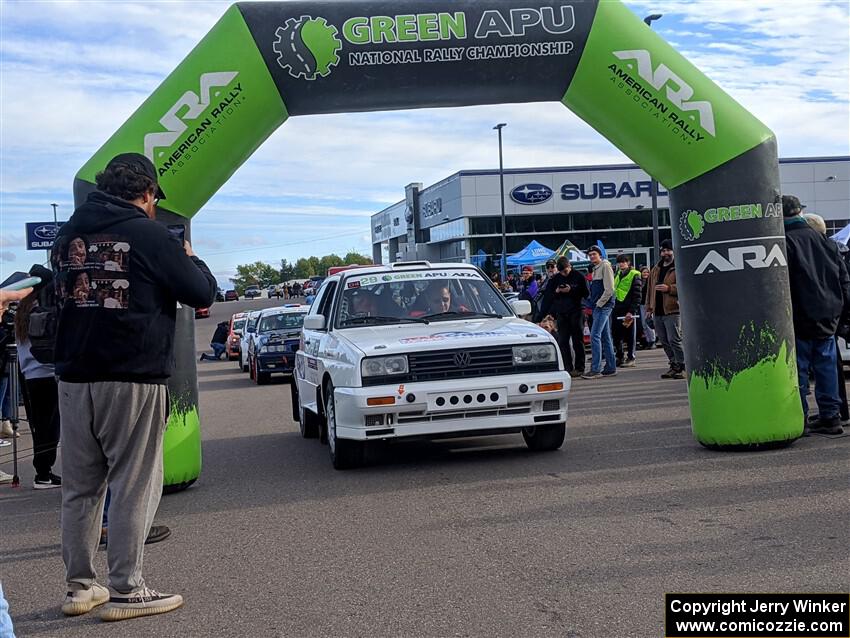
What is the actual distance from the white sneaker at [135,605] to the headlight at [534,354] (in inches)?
165

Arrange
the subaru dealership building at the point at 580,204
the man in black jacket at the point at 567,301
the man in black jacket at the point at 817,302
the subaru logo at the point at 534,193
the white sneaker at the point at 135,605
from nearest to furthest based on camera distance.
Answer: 1. the white sneaker at the point at 135,605
2. the man in black jacket at the point at 817,302
3. the man in black jacket at the point at 567,301
4. the subaru dealership building at the point at 580,204
5. the subaru logo at the point at 534,193

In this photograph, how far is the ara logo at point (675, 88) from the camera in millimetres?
8273

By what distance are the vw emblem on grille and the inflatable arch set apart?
193cm

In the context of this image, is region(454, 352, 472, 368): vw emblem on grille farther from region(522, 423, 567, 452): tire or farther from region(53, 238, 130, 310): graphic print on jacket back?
region(53, 238, 130, 310): graphic print on jacket back

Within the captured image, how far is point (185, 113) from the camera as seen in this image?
8.02 meters

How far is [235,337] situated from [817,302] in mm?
26422

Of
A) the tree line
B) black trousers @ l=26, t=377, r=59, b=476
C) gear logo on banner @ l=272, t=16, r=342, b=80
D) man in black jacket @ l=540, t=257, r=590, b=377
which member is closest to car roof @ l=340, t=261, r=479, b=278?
gear logo on banner @ l=272, t=16, r=342, b=80

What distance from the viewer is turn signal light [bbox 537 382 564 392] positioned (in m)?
8.51

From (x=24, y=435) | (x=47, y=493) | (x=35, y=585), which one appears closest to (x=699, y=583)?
(x=35, y=585)

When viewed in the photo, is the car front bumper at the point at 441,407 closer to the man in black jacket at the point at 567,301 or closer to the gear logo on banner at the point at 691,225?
the gear logo on banner at the point at 691,225

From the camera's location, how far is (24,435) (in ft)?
47.5

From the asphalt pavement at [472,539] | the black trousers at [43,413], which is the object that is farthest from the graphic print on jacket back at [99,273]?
the black trousers at [43,413]

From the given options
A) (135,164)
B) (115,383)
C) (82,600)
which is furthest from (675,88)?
(82,600)

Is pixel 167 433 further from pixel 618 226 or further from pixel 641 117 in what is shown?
pixel 618 226
